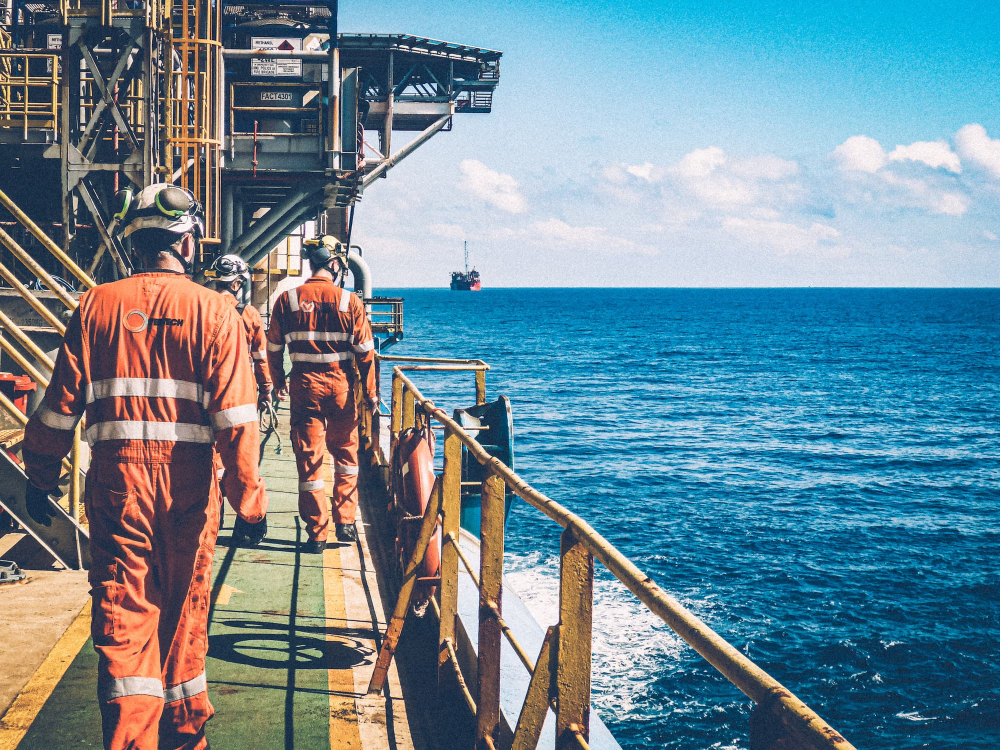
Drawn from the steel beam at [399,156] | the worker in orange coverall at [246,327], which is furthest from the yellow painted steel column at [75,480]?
the steel beam at [399,156]

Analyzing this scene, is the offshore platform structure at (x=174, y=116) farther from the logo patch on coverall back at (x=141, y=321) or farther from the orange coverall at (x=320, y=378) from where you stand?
the logo patch on coverall back at (x=141, y=321)

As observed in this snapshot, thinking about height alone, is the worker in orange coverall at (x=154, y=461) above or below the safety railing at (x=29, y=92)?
below

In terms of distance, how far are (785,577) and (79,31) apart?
15169 millimetres

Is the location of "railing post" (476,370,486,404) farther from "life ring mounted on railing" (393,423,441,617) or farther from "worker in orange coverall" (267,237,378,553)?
"life ring mounted on railing" (393,423,441,617)

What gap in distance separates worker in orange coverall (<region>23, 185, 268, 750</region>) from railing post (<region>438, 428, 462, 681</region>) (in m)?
1.00

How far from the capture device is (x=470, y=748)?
3637 millimetres

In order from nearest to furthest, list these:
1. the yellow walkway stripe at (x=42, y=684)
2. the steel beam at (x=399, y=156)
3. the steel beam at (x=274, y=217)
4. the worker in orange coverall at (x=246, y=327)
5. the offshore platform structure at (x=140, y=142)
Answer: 1. the yellow walkway stripe at (x=42, y=684)
2. the worker in orange coverall at (x=246, y=327)
3. the offshore platform structure at (x=140, y=142)
4. the steel beam at (x=274, y=217)
5. the steel beam at (x=399, y=156)

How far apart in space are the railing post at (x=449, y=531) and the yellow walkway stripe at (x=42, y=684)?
176 centimetres

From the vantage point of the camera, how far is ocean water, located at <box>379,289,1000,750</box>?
11.8 meters

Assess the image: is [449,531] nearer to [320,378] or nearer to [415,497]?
[415,497]

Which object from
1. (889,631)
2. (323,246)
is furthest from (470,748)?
(889,631)

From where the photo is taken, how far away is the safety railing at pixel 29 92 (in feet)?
37.2

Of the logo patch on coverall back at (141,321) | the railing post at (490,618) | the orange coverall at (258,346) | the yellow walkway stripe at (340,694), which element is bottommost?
the yellow walkway stripe at (340,694)

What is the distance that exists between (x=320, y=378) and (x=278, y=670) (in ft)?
7.58
